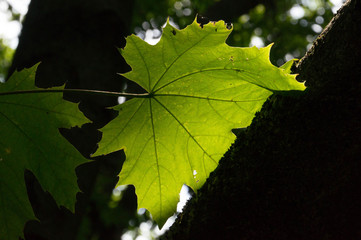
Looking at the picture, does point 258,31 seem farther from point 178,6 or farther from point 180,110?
point 180,110

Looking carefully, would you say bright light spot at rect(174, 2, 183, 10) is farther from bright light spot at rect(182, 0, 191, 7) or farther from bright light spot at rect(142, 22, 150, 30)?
bright light spot at rect(142, 22, 150, 30)

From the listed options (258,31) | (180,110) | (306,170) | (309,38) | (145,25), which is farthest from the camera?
(258,31)

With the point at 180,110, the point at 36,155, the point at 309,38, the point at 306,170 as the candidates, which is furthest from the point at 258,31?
the point at 306,170

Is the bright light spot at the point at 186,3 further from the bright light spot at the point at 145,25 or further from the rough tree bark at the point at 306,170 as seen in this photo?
the rough tree bark at the point at 306,170

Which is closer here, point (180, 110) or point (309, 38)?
point (180, 110)

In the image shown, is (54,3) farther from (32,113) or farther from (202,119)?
(202,119)

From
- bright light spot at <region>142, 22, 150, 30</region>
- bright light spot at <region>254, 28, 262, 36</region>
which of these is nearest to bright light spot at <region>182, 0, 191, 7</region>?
bright light spot at <region>142, 22, 150, 30</region>
